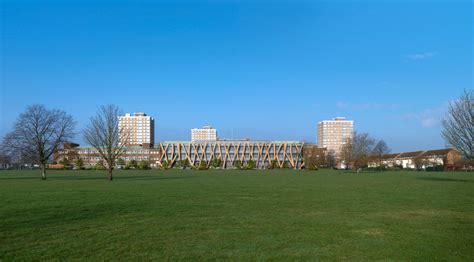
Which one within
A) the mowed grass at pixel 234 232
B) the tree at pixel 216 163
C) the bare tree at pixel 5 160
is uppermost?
the bare tree at pixel 5 160

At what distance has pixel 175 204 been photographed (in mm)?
18844

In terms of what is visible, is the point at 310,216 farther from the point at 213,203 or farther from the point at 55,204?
the point at 55,204

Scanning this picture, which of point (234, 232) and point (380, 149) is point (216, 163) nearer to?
point (380, 149)

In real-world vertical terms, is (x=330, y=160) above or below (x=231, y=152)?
below

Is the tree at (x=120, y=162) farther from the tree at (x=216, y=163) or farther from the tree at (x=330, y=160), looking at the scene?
the tree at (x=330, y=160)

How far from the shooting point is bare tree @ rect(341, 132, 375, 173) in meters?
92.9

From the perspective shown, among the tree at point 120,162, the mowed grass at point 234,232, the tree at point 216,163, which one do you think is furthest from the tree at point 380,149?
the mowed grass at point 234,232

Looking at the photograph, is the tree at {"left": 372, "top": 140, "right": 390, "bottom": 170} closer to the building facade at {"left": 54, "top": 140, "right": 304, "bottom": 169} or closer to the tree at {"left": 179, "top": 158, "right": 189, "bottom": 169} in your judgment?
the building facade at {"left": 54, "top": 140, "right": 304, "bottom": 169}

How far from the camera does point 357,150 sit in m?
94.8

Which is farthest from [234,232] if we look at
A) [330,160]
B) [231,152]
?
[231,152]

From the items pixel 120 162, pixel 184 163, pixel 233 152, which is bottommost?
pixel 184 163

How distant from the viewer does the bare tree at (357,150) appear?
92875 millimetres

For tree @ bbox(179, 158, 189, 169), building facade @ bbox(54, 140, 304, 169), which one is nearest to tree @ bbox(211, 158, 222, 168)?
building facade @ bbox(54, 140, 304, 169)

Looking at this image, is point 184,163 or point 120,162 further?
point 184,163
